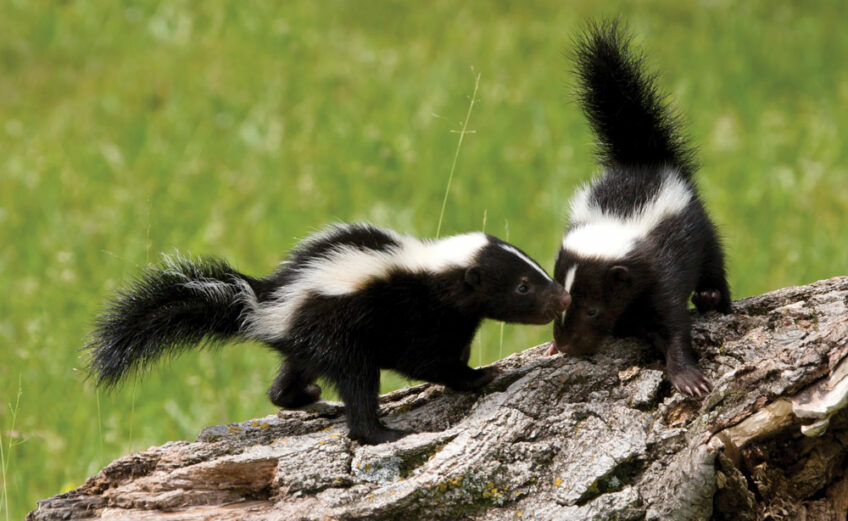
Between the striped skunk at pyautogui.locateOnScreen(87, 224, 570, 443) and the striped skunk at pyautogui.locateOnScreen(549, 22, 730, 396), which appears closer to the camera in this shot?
the striped skunk at pyautogui.locateOnScreen(87, 224, 570, 443)

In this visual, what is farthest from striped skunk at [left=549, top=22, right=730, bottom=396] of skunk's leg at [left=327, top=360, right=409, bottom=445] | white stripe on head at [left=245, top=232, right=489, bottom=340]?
skunk's leg at [left=327, top=360, right=409, bottom=445]

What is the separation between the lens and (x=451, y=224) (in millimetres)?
9336

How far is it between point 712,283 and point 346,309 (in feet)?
6.88

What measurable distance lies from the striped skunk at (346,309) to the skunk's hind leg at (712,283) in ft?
2.76

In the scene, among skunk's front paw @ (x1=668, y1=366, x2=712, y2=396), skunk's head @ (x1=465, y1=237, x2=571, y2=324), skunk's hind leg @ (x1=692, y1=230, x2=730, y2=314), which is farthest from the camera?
skunk's hind leg @ (x1=692, y1=230, x2=730, y2=314)

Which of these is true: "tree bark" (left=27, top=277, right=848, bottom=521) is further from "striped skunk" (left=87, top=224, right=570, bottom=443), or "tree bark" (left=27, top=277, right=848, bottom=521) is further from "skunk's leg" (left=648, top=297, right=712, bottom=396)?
"striped skunk" (left=87, top=224, right=570, bottom=443)

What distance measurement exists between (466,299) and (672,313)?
1010 millimetres

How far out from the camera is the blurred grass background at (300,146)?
307 inches

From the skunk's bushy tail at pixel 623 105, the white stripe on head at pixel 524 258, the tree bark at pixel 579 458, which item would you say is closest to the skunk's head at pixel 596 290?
the white stripe on head at pixel 524 258

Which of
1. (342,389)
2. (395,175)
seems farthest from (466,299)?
(395,175)

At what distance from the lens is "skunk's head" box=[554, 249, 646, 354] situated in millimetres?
5133

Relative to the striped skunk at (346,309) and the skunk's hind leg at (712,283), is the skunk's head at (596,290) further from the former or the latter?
the skunk's hind leg at (712,283)

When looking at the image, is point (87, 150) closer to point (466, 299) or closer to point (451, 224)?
point (451, 224)

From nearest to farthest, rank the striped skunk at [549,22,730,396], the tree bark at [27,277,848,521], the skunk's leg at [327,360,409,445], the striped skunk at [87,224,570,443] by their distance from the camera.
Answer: the tree bark at [27,277,848,521]
the skunk's leg at [327,360,409,445]
the striped skunk at [87,224,570,443]
the striped skunk at [549,22,730,396]
